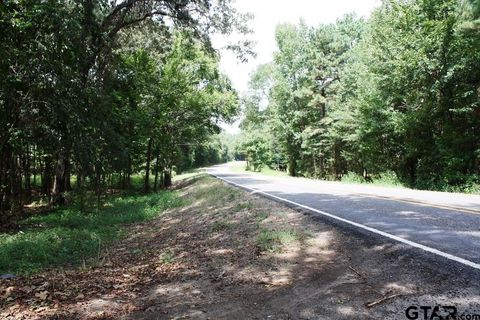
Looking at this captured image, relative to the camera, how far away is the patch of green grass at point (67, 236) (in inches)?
364

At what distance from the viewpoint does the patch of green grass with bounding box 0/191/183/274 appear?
364 inches

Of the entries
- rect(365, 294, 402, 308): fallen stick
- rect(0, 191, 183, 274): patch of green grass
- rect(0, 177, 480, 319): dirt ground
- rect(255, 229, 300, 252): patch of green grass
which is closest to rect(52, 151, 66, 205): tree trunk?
rect(0, 191, 183, 274): patch of green grass

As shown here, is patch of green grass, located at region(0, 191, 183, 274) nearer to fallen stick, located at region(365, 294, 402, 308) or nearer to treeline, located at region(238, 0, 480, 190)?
fallen stick, located at region(365, 294, 402, 308)

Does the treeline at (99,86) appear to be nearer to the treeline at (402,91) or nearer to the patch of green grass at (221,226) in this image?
the patch of green grass at (221,226)

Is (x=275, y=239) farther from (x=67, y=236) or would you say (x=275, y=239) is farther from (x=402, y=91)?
(x=402, y=91)

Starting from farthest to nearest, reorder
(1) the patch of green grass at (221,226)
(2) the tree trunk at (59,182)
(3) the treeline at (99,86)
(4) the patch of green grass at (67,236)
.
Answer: (2) the tree trunk at (59,182)
(3) the treeline at (99,86)
(1) the patch of green grass at (221,226)
(4) the patch of green grass at (67,236)

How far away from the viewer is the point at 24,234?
1234 centimetres

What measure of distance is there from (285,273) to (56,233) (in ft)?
31.9

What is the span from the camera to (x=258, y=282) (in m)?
5.41

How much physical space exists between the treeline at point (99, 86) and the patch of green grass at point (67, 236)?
4.73 ft

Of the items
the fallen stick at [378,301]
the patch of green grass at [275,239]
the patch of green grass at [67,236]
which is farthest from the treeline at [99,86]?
the fallen stick at [378,301]

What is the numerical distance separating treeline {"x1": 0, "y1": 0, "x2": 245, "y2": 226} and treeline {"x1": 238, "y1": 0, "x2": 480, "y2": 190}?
9.31m

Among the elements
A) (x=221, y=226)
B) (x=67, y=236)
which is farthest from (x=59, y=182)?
(x=221, y=226)

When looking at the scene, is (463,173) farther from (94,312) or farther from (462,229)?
(94,312)
